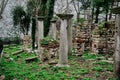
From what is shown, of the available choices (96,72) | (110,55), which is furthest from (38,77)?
(110,55)

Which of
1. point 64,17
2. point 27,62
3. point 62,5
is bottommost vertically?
point 27,62

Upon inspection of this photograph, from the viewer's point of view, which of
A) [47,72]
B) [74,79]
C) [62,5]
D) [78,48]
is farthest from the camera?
[62,5]

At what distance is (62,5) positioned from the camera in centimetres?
3869

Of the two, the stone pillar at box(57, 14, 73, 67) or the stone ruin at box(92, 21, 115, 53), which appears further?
the stone ruin at box(92, 21, 115, 53)

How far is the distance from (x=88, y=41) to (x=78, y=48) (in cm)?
96

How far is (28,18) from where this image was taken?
1556 inches

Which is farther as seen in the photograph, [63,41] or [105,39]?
[105,39]

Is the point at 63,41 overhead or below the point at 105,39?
overhead

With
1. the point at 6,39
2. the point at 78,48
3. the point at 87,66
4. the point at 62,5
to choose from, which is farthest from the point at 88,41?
the point at 6,39

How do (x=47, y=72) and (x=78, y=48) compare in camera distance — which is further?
(x=78, y=48)

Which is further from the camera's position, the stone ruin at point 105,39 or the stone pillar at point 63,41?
the stone ruin at point 105,39

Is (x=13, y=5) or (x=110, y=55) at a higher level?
(x=13, y=5)

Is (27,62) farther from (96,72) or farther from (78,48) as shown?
(96,72)

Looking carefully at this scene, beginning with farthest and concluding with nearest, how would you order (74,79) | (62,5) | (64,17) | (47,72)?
(62,5), (64,17), (47,72), (74,79)
